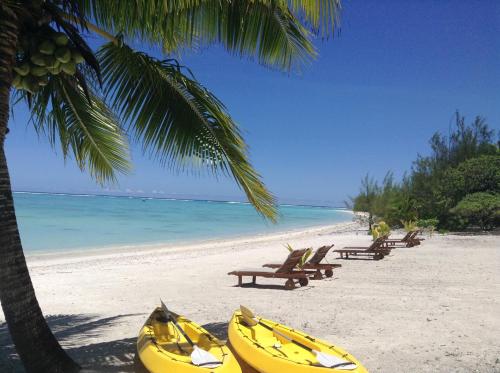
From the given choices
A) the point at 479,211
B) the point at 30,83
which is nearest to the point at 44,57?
the point at 30,83

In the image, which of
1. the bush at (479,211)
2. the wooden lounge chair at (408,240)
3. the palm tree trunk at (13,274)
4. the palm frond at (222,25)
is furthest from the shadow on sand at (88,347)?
the bush at (479,211)

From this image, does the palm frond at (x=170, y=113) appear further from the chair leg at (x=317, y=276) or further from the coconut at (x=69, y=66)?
the chair leg at (x=317, y=276)

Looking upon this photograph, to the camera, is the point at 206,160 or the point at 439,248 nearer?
the point at 206,160

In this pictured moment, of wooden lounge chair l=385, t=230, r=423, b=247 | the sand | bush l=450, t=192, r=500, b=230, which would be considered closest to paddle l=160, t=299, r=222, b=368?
the sand

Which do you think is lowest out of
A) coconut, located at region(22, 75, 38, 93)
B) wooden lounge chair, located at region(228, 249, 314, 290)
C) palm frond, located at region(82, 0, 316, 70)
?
wooden lounge chair, located at region(228, 249, 314, 290)

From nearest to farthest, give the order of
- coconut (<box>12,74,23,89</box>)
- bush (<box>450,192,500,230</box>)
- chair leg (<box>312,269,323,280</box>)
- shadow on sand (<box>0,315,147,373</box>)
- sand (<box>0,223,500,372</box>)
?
coconut (<box>12,74,23,89</box>)
shadow on sand (<box>0,315,147,373</box>)
sand (<box>0,223,500,372</box>)
chair leg (<box>312,269,323,280</box>)
bush (<box>450,192,500,230</box>)

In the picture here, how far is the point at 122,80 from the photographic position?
488cm

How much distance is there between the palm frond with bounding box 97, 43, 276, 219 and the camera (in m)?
4.77

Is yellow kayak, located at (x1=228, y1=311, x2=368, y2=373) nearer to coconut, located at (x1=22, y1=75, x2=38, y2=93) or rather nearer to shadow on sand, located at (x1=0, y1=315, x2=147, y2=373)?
shadow on sand, located at (x1=0, y1=315, x2=147, y2=373)

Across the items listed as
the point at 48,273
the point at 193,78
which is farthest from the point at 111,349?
the point at 48,273

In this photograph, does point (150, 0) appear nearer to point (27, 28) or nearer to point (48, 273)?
point (27, 28)

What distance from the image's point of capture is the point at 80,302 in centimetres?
852

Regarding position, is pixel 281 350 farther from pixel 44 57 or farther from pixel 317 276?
pixel 317 276

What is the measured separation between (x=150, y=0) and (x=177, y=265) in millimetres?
11523
